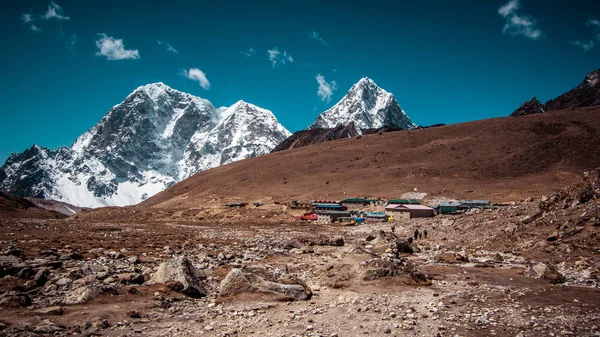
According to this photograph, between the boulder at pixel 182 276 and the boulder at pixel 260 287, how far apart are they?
114 cm

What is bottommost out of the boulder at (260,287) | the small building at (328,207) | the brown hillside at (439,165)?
the boulder at (260,287)

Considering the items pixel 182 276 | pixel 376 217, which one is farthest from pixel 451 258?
pixel 376 217

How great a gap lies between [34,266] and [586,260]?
86.9ft

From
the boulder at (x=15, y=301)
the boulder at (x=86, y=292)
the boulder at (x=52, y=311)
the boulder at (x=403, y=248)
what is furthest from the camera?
the boulder at (x=403, y=248)

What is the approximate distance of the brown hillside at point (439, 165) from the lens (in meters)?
105

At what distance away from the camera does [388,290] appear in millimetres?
15938

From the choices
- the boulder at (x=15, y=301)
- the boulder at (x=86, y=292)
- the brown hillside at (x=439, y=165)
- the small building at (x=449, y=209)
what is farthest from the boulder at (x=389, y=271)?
the brown hillside at (x=439, y=165)

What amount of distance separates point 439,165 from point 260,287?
118 meters

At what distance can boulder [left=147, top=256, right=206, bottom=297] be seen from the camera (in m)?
15.1

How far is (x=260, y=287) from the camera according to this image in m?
14.9

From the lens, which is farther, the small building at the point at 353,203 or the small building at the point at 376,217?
the small building at the point at 353,203

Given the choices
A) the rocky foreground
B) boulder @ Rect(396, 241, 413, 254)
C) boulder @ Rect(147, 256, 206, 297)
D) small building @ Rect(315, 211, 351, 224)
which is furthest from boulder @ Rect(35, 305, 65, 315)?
small building @ Rect(315, 211, 351, 224)

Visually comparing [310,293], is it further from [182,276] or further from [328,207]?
[328,207]

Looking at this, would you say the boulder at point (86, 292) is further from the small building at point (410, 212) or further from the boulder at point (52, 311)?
the small building at point (410, 212)
